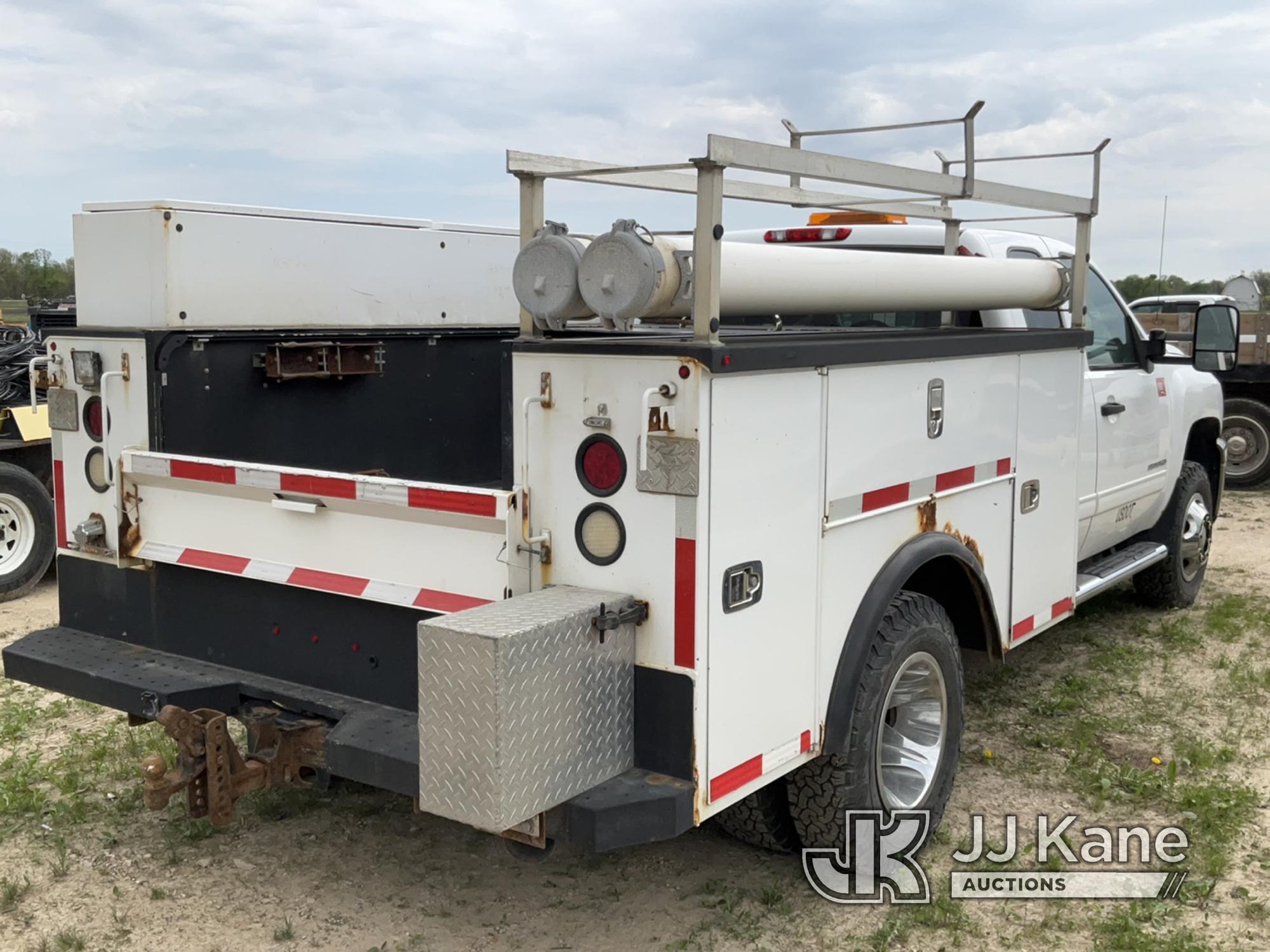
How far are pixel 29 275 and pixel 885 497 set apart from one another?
2877 cm

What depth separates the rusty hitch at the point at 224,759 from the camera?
130 inches

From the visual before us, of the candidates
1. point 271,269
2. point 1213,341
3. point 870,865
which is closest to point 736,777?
point 870,865

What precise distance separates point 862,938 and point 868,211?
7.63 ft

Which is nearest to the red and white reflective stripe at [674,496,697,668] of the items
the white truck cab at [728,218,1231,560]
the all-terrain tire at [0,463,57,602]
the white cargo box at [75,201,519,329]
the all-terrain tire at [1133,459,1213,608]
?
the white cargo box at [75,201,519,329]

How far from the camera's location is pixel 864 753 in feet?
11.6

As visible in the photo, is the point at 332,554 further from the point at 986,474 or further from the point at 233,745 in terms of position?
the point at 986,474

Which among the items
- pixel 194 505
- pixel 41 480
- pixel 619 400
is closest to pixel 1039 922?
pixel 619 400

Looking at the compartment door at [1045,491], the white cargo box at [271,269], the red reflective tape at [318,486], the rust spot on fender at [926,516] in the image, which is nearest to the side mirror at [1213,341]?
the compartment door at [1045,491]

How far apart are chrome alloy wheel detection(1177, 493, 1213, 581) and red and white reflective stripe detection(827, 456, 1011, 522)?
314 centimetres

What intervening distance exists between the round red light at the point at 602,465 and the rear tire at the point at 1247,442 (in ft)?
37.6

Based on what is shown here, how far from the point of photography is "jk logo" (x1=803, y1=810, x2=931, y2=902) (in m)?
3.68

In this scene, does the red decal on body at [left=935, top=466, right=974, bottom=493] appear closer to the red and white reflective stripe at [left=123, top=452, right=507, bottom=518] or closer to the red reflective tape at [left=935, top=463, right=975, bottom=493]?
the red reflective tape at [left=935, top=463, right=975, bottom=493]

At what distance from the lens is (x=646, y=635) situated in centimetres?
295

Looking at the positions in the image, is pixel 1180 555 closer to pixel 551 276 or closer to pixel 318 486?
pixel 551 276
